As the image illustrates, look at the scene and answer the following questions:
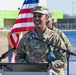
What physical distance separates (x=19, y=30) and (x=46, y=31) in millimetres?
2607

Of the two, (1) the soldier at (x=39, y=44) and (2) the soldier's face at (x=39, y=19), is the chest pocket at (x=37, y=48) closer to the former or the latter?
(1) the soldier at (x=39, y=44)

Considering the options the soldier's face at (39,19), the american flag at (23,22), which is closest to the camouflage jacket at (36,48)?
the soldier's face at (39,19)

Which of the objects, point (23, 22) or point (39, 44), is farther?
point (23, 22)

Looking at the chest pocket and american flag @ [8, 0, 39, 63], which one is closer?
the chest pocket

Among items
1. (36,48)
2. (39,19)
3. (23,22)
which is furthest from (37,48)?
(23,22)

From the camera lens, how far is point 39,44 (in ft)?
12.7

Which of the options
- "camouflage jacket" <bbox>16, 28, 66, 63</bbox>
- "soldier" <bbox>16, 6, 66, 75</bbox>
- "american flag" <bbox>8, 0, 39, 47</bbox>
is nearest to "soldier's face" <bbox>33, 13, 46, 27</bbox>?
"soldier" <bbox>16, 6, 66, 75</bbox>

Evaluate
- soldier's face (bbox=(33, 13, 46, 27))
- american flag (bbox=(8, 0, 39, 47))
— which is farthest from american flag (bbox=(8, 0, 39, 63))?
soldier's face (bbox=(33, 13, 46, 27))

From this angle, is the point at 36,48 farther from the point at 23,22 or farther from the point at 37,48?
the point at 23,22

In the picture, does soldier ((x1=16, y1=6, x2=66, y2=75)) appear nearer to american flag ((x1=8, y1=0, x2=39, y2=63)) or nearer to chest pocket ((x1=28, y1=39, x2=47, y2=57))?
chest pocket ((x1=28, y1=39, x2=47, y2=57))

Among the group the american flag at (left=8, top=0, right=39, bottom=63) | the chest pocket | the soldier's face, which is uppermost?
the soldier's face

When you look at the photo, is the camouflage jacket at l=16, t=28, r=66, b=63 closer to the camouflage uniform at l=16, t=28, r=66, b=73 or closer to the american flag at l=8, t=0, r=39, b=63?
the camouflage uniform at l=16, t=28, r=66, b=73

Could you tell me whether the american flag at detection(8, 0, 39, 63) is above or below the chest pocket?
below

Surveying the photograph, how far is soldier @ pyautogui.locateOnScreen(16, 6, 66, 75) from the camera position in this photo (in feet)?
12.4
